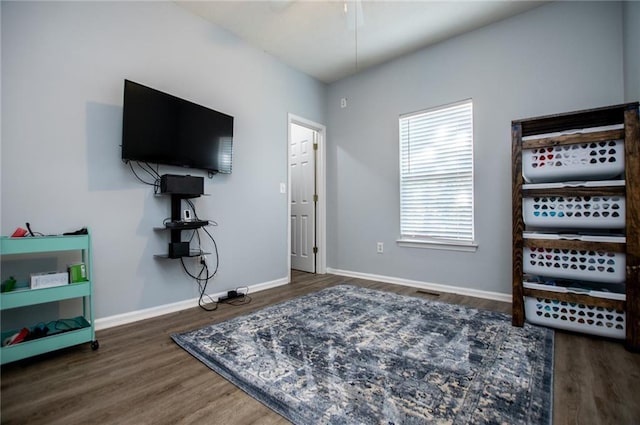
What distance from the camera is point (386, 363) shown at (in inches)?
64.6

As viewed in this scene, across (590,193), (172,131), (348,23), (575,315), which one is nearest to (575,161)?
(590,193)

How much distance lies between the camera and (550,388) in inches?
54.7

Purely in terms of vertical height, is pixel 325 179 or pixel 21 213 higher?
pixel 325 179

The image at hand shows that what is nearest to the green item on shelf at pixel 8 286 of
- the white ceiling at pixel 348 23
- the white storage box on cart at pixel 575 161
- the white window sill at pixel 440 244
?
the white ceiling at pixel 348 23

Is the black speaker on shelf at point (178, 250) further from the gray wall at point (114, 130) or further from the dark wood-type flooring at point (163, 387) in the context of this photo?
the dark wood-type flooring at point (163, 387)

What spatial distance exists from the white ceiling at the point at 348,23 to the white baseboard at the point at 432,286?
8.96 feet

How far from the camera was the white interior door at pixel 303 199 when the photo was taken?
429 centimetres

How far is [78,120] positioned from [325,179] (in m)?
2.83

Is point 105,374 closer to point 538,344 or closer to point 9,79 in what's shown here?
point 9,79

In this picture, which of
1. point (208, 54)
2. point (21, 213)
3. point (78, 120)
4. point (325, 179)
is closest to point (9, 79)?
point (78, 120)

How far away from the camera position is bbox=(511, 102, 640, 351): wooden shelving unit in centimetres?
178

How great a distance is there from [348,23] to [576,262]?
2.66 meters

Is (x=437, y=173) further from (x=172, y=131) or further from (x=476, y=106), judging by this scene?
(x=172, y=131)

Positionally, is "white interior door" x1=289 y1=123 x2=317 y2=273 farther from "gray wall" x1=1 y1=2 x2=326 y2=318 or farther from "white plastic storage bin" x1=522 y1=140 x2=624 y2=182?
"white plastic storage bin" x1=522 y1=140 x2=624 y2=182
